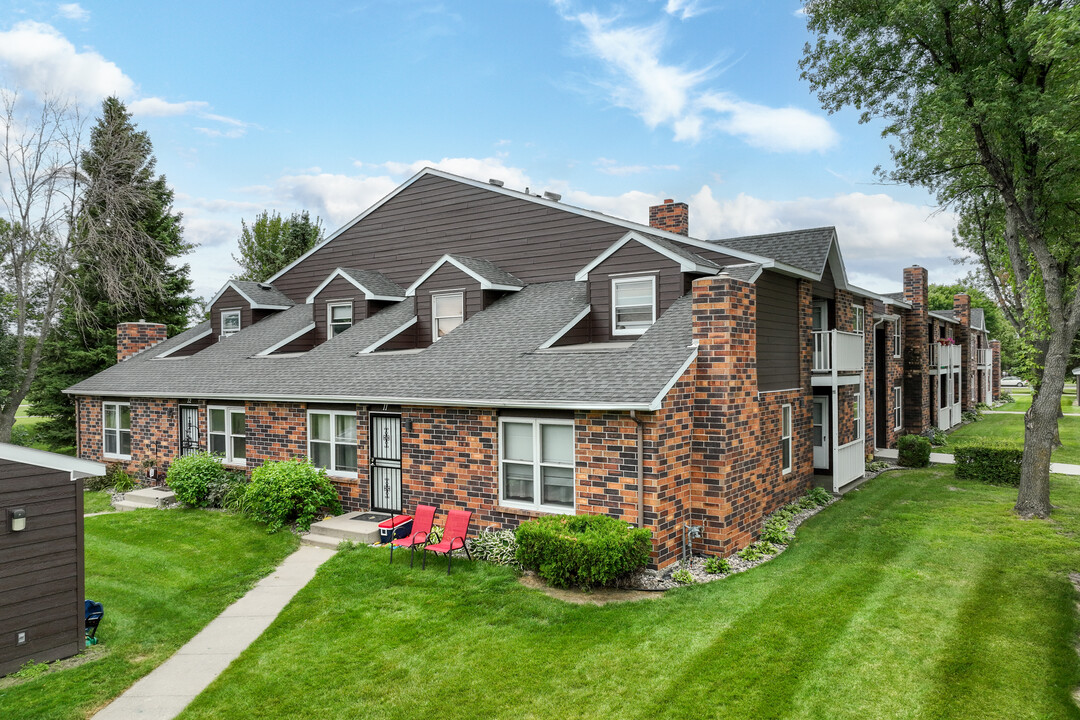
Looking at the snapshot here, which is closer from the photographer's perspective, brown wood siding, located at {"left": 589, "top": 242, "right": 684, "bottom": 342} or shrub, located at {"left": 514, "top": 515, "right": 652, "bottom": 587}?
shrub, located at {"left": 514, "top": 515, "right": 652, "bottom": 587}

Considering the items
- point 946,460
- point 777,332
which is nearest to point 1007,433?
point 946,460

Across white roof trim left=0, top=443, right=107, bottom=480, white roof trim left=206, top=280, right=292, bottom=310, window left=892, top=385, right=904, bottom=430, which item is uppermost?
white roof trim left=206, top=280, right=292, bottom=310

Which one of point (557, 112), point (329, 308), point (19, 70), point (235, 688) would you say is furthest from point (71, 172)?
point (235, 688)

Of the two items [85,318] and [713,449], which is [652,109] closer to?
[713,449]

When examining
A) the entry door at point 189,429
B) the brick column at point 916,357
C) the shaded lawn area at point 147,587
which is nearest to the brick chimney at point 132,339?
the entry door at point 189,429

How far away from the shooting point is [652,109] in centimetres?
2056

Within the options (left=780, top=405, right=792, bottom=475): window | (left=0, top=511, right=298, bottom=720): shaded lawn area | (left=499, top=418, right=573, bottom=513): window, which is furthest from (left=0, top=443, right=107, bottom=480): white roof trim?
(left=780, top=405, right=792, bottom=475): window

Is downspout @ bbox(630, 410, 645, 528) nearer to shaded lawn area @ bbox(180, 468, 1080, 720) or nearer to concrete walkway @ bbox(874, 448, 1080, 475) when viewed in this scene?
shaded lawn area @ bbox(180, 468, 1080, 720)

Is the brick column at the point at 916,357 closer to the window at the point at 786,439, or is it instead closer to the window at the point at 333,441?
the window at the point at 786,439

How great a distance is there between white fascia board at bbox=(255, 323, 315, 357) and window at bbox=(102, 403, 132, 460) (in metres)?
4.82

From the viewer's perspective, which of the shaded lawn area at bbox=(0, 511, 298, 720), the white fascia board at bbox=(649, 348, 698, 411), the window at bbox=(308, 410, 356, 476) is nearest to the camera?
the shaded lawn area at bbox=(0, 511, 298, 720)

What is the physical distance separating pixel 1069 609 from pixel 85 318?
30551 millimetres

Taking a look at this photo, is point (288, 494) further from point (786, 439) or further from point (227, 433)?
point (786, 439)

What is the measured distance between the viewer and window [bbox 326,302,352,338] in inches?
786
